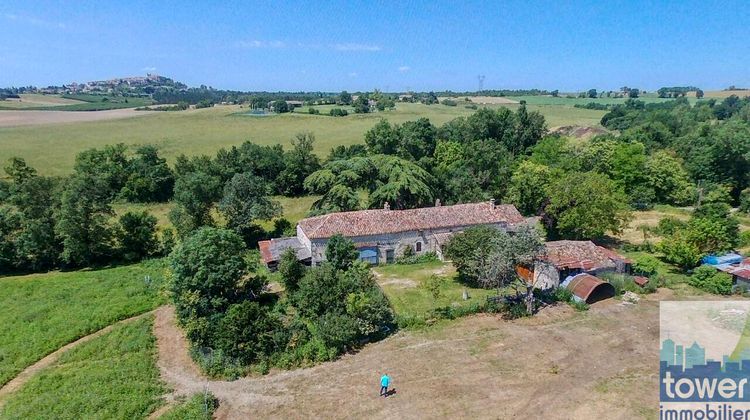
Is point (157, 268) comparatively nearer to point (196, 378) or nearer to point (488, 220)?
point (196, 378)

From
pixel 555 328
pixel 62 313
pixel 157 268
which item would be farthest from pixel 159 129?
pixel 555 328

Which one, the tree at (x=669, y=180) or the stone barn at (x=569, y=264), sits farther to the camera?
the tree at (x=669, y=180)

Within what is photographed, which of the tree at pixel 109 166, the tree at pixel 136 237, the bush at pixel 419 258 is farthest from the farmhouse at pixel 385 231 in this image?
the tree at pixel 109 166

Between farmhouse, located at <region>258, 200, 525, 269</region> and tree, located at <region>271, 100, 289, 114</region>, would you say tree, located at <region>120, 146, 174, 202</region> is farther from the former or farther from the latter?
tree, located at <region>271, 100, 289, 114</region>

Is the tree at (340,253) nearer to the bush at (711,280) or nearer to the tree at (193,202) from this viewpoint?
the tree at (193,202)

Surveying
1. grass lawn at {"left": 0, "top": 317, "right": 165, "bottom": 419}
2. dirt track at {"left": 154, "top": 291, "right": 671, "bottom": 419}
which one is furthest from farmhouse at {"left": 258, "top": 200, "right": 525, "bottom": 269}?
grass lawn at {"left": 0, "top": 317, "right": 165, "bottom": 419}
